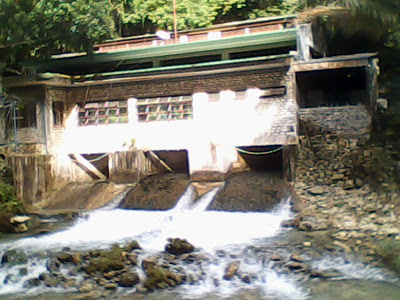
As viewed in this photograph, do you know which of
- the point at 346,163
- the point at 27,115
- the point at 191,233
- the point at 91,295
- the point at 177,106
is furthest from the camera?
the point at 27,115

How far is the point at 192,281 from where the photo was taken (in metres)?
9.77

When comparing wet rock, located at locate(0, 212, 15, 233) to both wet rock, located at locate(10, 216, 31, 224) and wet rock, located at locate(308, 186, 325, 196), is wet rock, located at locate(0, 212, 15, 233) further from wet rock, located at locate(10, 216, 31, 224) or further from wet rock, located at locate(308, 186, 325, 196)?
wet rock, located at locate(308, 186, 325, 196)

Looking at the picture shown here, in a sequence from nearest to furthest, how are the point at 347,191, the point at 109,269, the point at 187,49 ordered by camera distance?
the point at 109,269 < the point at 347,191 < the point at 187,49

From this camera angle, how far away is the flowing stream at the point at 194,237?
9.62m

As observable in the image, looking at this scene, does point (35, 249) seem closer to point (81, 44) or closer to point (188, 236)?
point (188, 236)

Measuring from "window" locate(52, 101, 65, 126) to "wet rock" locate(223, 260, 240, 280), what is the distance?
1106 centimetres

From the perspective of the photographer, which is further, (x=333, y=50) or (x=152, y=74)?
(x=333, y=50)

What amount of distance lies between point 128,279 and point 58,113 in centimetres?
1063

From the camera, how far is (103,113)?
18.1 meters

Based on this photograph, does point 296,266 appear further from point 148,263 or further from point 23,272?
point 23,272

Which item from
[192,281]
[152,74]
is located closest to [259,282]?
[192,281]

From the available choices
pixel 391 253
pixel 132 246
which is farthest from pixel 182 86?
pixel 391 253

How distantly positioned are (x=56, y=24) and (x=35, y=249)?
26.2ft

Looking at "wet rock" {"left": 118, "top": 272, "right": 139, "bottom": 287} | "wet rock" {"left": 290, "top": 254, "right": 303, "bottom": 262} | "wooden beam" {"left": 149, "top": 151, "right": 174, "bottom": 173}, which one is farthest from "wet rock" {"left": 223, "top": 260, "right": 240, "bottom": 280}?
"wooden beam" {"left": 149, "top": 151, "right": 174, "bottom": 173}
